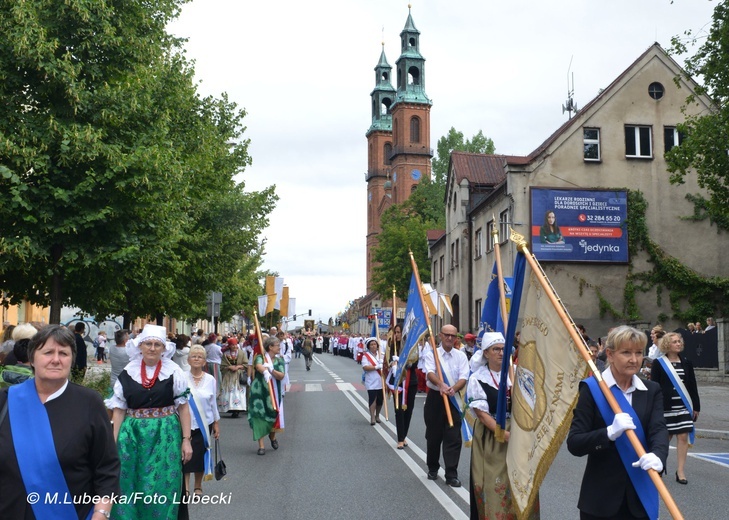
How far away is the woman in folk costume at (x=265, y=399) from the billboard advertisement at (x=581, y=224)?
23.4 m

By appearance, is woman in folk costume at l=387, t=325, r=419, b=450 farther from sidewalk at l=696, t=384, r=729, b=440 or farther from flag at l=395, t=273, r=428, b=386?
sidewalk at l=696, t=384, r=729, b=440

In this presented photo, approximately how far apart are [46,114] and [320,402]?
10.4 meters

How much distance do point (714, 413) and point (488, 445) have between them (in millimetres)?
13769

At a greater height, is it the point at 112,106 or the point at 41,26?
the point at 41,26

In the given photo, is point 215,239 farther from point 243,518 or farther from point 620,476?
point 620,476

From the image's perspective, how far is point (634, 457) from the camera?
14.9ft

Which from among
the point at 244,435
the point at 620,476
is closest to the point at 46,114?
the point at 244,435

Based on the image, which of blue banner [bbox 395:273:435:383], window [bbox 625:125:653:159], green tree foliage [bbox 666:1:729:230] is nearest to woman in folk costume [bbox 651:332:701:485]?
blue banner [bbox 395:273:435:383]

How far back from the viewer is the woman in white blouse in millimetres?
8750

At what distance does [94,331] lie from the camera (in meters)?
45.3

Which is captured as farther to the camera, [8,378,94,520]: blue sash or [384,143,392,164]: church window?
[384,143,392,164]: church window

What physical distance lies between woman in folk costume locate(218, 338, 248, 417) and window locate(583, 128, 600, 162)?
2147 cm

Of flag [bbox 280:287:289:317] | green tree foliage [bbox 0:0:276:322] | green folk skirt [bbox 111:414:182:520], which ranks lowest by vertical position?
green folk skirt [bbox 111:414:182:520]

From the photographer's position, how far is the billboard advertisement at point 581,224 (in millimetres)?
35781
